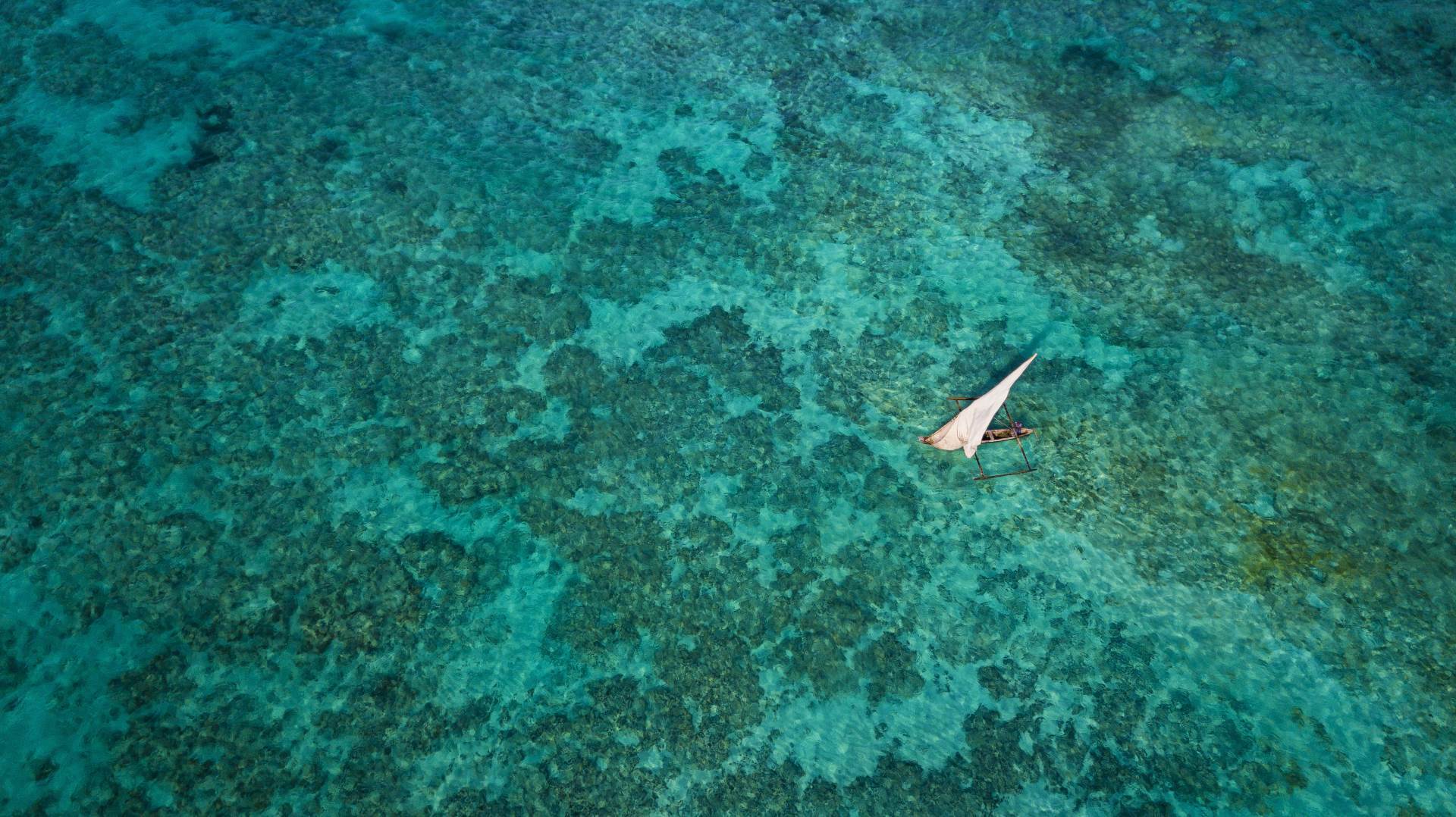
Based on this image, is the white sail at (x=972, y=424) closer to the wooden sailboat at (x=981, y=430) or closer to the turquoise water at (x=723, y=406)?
the wooden sailboat at (x=981, y=430)

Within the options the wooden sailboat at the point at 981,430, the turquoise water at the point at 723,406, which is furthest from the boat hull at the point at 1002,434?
the turquoise water at the point at 723,406

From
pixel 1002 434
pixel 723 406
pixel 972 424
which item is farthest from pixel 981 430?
pixel 723 406

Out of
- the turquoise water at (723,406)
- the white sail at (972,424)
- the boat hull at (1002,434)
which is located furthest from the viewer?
the boat hull at (1002,434)

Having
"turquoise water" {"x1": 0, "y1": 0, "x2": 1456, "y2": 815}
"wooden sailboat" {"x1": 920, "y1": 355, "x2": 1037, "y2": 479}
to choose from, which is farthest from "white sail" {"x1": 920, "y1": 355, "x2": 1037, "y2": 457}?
"turquoise water" {"x1": 0, "y1": 0, "x2": 1456, "y2": 815}

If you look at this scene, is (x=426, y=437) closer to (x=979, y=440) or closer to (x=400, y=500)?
(x=400, y=500)

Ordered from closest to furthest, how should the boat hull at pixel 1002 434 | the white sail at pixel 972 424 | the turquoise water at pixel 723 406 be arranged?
the turquoise water at pixel 723 406 < the white sail at pixel 972 424 < the boat hull at pixel 1002 434

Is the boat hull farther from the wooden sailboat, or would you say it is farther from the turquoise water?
the turquoise water

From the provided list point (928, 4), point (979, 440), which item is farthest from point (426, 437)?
point (928, 4)
